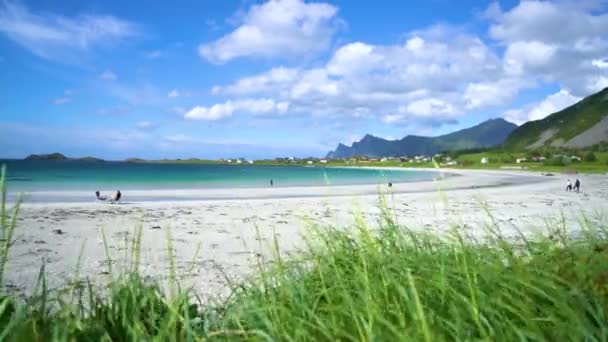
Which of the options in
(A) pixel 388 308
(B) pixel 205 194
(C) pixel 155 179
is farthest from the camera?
(C) pixel 155 179

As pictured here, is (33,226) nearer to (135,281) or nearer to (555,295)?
(135,281)

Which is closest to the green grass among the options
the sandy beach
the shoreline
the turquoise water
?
the sandy beach

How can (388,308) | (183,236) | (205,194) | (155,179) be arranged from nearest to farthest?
(388,308), (183,236), (205,194), (155,179)

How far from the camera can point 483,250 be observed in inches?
137

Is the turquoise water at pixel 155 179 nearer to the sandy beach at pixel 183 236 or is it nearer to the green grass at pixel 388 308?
the sandy beach at pixel 183 236

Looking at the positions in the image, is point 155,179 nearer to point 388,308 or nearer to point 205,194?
point 205,194

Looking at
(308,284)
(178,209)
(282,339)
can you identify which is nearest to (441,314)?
(282,339)

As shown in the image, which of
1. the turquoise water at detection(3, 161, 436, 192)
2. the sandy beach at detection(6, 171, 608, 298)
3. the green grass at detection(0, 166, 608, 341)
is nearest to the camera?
the green grass at detection(0, 166, 608, 341)

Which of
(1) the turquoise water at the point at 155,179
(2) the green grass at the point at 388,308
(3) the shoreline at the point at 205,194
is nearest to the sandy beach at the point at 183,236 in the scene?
(2) the green grass at the point at 388,308

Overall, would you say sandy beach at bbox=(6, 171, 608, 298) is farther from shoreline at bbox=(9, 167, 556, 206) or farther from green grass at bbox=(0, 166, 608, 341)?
shoreline at bbox=(9, 167, 556, 206)

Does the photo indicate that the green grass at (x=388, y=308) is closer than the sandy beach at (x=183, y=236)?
Yes

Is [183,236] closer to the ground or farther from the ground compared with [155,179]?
closer to the ground

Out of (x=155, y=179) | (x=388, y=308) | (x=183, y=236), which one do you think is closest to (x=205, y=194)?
(x=183, y=236)

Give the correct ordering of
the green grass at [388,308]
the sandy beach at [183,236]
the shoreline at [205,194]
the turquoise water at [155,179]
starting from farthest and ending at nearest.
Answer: the turquoise water at [155,179]
the shoreline at [205,194]
the sandy beach at [183,236]
the green grass at [388,308]
